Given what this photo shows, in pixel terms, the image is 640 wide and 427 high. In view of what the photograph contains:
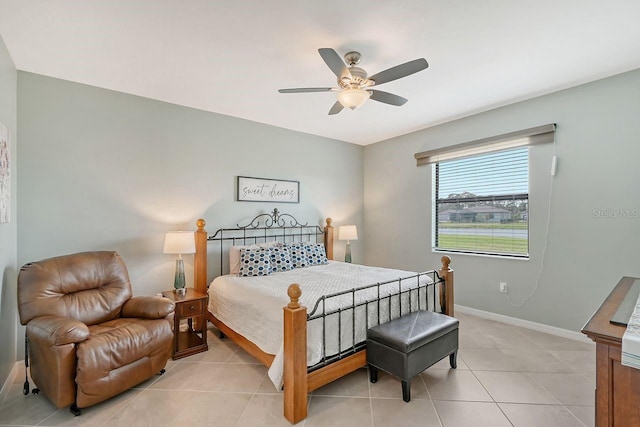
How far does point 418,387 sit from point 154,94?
372cm

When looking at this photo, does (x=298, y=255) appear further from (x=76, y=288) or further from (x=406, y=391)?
(x=76, y=288)

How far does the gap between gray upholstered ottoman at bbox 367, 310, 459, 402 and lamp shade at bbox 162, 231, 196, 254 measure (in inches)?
77.4

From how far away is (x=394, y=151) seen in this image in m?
4.85

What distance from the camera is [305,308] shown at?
189 centimetres

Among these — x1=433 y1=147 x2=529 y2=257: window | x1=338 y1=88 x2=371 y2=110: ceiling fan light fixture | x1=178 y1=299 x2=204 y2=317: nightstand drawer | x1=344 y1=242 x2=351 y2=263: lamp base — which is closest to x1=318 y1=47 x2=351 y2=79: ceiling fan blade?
x1=338 y1=88 x2=371 y2=110: ceiling fan light fixture

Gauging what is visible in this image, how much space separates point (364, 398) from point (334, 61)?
237 cm

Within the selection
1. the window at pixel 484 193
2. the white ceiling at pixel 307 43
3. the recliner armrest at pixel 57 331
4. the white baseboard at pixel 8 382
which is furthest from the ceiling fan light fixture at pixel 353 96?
the white baseboard at pixel 8 382

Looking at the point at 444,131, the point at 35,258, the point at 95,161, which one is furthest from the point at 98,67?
the point at 444,131

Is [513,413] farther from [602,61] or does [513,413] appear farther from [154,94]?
[154,94]

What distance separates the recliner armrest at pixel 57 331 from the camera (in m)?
1.88

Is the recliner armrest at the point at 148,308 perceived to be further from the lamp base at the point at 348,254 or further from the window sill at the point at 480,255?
the window sill at the point at 480,255

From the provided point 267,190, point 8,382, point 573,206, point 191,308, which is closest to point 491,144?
point 573,206

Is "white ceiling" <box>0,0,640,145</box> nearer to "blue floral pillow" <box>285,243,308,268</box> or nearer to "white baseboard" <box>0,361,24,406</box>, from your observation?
"blue floral pillow" <box>285,243,308,268</box>

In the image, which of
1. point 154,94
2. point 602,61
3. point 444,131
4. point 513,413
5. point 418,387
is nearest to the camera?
point 513,413
